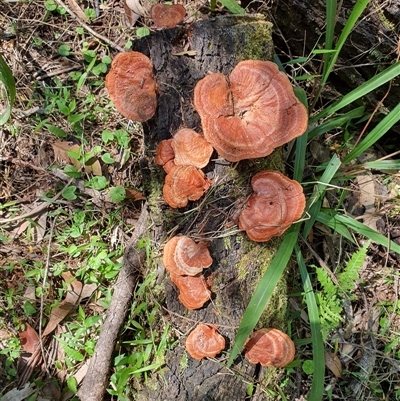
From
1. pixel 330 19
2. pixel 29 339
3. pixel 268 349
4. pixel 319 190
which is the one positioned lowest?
pixel 29 339

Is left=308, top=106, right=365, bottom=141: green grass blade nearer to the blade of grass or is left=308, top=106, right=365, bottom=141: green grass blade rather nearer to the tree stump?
the blade of grass

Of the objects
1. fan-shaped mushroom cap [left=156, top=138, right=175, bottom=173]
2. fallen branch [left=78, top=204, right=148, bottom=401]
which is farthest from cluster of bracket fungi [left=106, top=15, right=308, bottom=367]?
fallen branch [left=78, top=204, right=148, bottom=401]

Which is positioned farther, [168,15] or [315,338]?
[315,338]

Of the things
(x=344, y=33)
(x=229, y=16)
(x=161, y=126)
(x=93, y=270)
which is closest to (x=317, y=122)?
(x=344, y=33)

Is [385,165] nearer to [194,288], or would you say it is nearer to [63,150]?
[194,288]

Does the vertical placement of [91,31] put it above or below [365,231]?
above

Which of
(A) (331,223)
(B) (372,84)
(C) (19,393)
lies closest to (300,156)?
(A) (331,223)

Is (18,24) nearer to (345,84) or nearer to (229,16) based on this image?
(229,16)
